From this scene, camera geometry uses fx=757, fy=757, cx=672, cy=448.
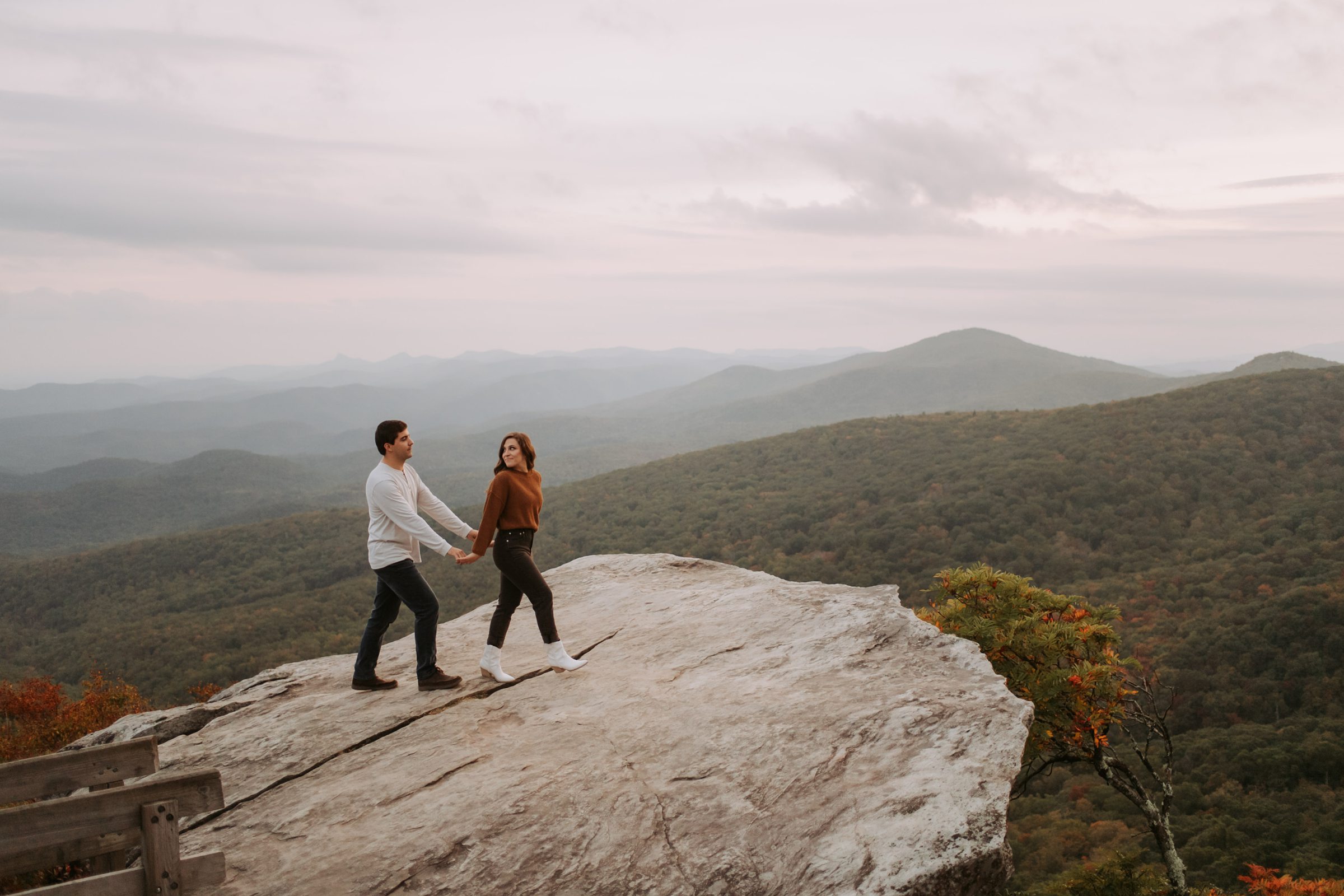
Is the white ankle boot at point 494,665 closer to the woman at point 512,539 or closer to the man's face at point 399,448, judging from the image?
the woman at point 512,539

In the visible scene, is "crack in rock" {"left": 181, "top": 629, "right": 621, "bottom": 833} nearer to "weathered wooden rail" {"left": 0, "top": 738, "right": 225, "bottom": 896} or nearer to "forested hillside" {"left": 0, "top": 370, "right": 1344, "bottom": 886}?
"weathered wooden rail" {"left": 0, "top": 738, "right": 225, "bottom": 896}

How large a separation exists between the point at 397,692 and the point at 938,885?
5.33m

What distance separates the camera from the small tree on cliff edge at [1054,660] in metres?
9.08

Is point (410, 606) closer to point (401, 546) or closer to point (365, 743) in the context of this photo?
point (401, 546)

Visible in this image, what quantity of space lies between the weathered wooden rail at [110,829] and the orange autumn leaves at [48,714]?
2084cm

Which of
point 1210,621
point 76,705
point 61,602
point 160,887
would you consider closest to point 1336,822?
point 1210,621

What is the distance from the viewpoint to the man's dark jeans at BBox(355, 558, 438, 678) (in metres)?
7.30

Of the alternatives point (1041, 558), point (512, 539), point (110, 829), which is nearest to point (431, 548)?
point (512, 539)

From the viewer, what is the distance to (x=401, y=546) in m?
7.32

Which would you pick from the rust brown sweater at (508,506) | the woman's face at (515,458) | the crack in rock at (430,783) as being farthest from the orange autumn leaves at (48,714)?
the crack in rock at (430,783)

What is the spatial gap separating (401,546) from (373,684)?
1.59 metres

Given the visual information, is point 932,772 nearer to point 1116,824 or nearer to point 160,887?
point 160,887

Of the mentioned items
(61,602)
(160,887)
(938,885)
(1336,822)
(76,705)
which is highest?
(160,887)

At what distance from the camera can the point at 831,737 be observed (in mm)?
5945
